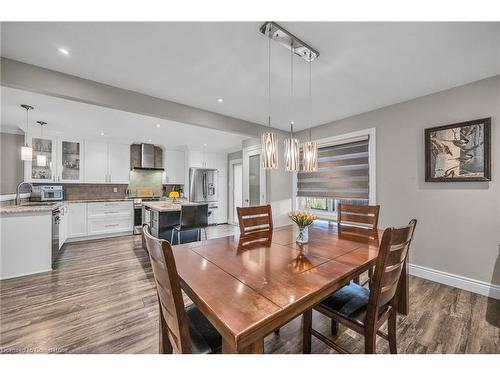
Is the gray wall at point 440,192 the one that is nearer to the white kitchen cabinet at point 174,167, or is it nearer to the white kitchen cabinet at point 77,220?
the white kitchen cabinet at point 174,167

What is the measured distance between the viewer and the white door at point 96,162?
189 inches

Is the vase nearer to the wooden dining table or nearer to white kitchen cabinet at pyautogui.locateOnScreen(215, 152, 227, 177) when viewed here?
the wooden dining table

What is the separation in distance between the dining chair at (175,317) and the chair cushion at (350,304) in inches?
29.2

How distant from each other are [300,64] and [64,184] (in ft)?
18.3

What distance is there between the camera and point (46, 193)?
414 cm

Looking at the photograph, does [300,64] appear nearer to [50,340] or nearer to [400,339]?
[400,339]

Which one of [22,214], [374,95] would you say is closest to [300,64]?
[374,95]

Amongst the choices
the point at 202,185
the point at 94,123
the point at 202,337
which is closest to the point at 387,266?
the point at 202,337

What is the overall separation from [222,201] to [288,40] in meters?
5.36

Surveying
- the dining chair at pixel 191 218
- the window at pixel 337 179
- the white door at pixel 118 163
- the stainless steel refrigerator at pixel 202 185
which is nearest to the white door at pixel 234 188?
the stainless steel refrigerator at pixel 202 185

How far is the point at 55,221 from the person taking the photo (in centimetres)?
311

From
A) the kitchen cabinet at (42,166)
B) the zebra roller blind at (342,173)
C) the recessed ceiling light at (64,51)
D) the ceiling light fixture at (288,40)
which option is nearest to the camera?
the ceiling light fixture at (288,40)

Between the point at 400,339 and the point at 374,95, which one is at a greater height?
the point at 374,95
